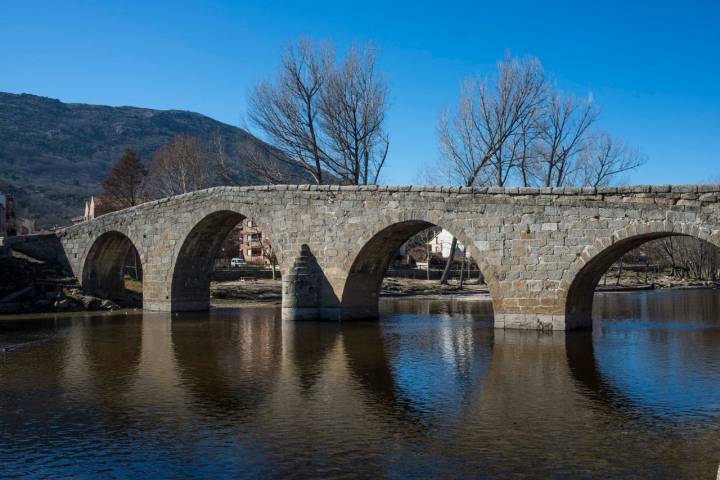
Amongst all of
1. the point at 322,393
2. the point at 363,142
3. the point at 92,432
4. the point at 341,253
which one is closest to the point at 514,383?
the point at 322,393

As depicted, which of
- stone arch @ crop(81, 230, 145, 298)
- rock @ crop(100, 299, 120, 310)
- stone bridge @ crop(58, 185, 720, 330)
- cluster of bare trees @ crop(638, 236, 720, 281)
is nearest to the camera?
stone bridge @ crop(58, 185, 720, 330)

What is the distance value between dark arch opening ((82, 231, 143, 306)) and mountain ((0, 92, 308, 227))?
61.4 metres

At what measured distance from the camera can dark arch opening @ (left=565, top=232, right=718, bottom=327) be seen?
14711mm

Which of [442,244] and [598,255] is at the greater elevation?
[442,244]

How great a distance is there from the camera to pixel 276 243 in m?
20.5

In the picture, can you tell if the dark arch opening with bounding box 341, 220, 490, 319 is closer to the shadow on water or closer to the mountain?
the shadow on water

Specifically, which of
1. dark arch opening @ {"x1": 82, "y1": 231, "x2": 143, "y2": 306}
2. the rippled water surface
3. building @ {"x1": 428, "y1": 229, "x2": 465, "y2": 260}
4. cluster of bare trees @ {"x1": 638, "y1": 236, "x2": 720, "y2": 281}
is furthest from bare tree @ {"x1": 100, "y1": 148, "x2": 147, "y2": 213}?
cluster of bare trees @ {"x1": 638, "y1": 236, "x2": 720, "y2": 281}

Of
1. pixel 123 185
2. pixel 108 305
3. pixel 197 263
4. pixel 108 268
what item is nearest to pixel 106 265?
pixel 108 268

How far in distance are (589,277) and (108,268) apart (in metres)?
21.3

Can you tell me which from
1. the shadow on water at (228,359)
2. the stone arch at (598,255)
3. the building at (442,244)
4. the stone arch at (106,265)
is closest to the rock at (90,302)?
the stone arch at (106,265)

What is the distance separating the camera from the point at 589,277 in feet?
52.0

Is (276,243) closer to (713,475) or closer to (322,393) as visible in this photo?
(322,393)

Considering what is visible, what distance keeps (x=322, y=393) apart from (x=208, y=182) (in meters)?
37.6

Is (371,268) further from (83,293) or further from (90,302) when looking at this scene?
(83,293)
